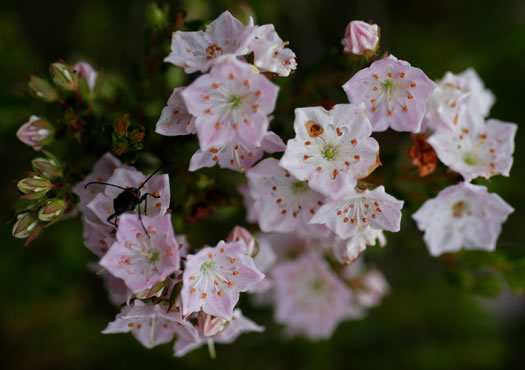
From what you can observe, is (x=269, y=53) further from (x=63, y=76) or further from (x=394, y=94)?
(x=63, y=76)

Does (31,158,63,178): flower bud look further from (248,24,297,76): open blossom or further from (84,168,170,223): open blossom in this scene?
(248,24,297,76): open blossom

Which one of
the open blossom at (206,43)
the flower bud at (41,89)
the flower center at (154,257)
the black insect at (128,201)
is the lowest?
the flower center at (154,257)

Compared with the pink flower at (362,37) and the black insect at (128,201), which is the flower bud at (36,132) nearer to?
the black insect at (128,201)

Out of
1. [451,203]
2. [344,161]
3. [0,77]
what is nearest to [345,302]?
[451,203]

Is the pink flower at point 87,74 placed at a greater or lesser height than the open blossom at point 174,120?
lesser

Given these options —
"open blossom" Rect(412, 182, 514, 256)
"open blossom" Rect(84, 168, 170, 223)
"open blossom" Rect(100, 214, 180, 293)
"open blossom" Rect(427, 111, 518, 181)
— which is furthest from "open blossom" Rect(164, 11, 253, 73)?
"open blossom" Rect(412, 182, 514, 256)

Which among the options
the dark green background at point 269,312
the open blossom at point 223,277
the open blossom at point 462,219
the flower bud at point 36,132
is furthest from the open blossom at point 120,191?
the dark green background at point 269,312

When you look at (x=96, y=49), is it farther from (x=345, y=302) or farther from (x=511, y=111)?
(x=511, y=111)

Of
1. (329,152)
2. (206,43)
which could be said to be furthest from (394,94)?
(206,43)
